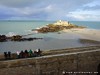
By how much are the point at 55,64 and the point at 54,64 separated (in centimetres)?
8

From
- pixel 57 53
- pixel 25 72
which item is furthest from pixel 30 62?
pixel 57 53

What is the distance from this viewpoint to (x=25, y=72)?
524 inches

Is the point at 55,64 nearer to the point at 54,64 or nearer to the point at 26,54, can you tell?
the point at 54,64

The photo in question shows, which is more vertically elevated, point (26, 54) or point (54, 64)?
point (26, 54)

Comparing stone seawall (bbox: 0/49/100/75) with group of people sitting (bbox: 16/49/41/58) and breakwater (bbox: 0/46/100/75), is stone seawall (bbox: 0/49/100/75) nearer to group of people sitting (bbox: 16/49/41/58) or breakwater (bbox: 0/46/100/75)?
breakwater (bbox: 0/46/100/75)

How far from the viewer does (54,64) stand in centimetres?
1426

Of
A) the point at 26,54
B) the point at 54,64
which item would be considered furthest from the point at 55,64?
the point at 26,54

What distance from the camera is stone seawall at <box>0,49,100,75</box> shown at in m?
13.0

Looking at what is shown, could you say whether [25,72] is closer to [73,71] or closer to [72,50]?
[73,71]

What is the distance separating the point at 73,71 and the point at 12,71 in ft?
14.8

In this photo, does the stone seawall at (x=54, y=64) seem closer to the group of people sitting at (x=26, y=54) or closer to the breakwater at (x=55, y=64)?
the breakwater at (x=55, y=64)

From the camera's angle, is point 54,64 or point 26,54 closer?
point 54,64

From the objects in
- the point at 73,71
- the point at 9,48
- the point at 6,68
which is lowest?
Result: the point at 9,48

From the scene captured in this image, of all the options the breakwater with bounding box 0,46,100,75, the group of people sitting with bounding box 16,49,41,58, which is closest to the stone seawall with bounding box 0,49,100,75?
the breakwater with bounding box 0,46,100,75
